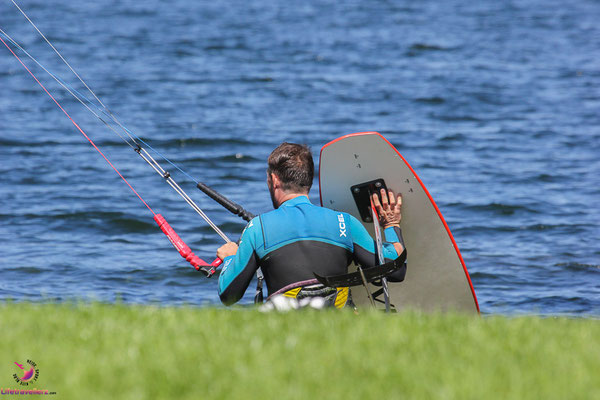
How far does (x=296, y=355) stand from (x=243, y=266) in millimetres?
1602

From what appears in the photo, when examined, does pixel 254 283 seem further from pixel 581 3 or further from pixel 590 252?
pixel 581 3

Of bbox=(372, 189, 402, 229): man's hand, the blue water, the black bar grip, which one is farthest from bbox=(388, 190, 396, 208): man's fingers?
the blue water

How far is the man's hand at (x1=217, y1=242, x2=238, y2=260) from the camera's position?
668 centimetres

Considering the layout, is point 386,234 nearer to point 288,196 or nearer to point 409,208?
point 409,208

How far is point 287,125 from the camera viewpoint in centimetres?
2366

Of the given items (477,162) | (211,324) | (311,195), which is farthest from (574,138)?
(211,324)

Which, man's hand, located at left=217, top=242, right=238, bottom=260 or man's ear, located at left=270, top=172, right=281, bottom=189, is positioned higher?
man's ear, located at left=270, top=172, right=281, bottom=189

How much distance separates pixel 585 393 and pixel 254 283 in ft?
29.7

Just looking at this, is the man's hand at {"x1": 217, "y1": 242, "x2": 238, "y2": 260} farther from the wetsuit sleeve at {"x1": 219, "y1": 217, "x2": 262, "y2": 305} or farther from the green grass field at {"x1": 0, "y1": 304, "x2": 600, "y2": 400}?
the green grass field at {"x1": 0, "y1": 304, "x2": 600, "y2": 400}

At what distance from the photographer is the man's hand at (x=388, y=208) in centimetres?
758

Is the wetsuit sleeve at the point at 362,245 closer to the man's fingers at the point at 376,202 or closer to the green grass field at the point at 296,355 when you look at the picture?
the green grass field at the point at 296,355

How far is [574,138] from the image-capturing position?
2283cm

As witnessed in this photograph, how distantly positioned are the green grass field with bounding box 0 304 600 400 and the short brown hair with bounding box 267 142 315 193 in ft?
3.77

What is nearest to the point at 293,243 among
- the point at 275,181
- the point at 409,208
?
the point at 275,181
